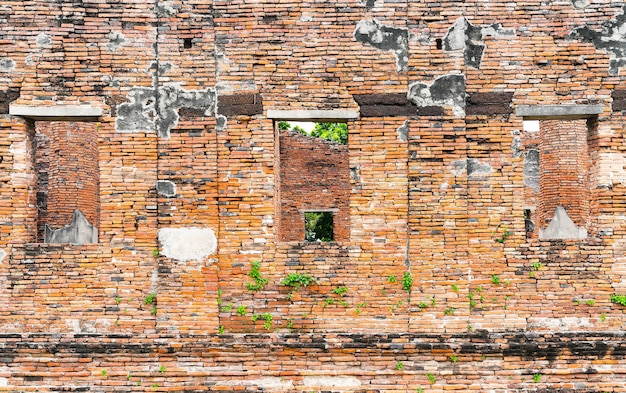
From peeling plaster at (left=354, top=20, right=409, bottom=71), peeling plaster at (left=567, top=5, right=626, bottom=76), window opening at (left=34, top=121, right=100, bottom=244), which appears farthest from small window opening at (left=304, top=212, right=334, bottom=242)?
peeling plaster at (left=567, top=5, right=626, bottom=76)

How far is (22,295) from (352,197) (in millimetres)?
3811

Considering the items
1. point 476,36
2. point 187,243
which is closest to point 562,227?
point 476,36

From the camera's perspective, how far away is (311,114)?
6812 millimetres

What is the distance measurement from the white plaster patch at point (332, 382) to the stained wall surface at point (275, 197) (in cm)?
Answer: 2

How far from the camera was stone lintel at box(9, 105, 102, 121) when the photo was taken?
6793 millimetres

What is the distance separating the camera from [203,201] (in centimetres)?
680

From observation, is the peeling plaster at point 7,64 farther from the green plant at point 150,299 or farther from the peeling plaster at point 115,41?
the green plant at point 150,299

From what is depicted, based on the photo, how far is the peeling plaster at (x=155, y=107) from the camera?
684 cm

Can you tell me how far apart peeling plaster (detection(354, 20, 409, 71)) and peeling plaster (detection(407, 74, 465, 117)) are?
37 cm

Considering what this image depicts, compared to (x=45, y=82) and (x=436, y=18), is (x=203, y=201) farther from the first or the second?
(x=436, y=18)

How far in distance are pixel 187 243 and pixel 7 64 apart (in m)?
2.86

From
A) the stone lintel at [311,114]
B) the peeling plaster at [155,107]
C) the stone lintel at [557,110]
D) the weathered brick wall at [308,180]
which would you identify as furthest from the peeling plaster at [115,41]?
the weathered brick wall at [308,180]

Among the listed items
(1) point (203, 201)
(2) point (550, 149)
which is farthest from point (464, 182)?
(2) point (550, 149)

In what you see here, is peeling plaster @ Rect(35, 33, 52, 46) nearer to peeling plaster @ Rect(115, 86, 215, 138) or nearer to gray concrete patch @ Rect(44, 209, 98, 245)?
peeling plaster @ Rect(115, 86, 215, 138)
